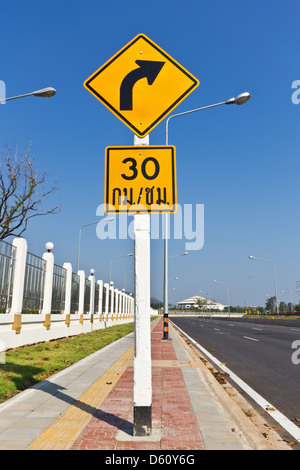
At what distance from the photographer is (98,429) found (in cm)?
427

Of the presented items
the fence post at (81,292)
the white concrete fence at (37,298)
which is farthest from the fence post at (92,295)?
the fence post at (81,292)

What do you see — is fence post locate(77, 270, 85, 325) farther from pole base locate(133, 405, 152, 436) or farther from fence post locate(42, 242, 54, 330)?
pole base locate(133, 405, 152, 436)

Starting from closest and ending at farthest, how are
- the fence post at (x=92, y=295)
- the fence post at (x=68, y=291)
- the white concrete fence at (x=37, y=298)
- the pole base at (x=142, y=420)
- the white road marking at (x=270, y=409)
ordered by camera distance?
the pole base at (x=142, y=420) → the white road marking at (x=270, y=409) → the white concrete fence at (x=37, y=298) → the fence post at (x=68, y=291) → the fence post at (x=92, y=295)

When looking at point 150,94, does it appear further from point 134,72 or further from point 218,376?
point 218,376

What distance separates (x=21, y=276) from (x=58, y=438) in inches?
364

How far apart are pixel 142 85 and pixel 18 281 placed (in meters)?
9.62

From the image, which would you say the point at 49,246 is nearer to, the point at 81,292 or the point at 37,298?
the point at 37,298

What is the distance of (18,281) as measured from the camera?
12328 millimetres

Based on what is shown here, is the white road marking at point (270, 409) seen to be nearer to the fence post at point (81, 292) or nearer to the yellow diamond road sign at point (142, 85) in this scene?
the yellow diamond road sign at point (142, 85)

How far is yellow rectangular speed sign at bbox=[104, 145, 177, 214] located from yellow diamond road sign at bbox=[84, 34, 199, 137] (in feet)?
1.07

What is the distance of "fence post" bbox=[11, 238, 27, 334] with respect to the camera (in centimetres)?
1209

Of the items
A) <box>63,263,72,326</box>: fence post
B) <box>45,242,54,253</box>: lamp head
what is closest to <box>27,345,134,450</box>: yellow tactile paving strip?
<box>45,242,54,253</box>: lamp head

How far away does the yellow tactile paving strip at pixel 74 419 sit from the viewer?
3.82 m

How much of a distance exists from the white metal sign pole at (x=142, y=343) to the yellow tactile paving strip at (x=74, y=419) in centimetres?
76
